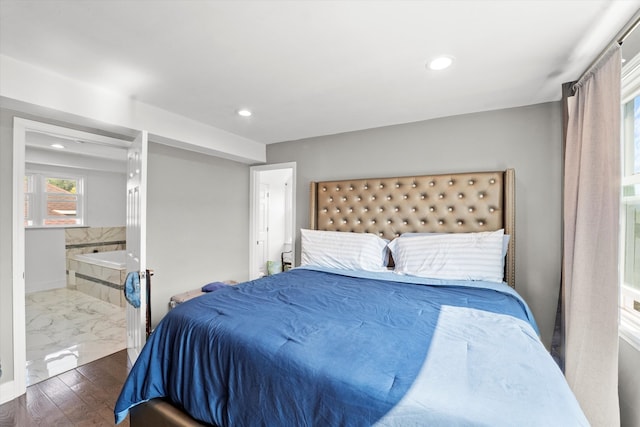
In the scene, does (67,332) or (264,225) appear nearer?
(67,332)

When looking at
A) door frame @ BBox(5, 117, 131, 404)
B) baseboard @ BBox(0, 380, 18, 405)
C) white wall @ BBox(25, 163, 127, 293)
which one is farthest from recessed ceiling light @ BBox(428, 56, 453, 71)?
white wall @ BBox(25, 163, 127, 293)

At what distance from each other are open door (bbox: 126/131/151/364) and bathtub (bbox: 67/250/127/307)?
5.37 feet

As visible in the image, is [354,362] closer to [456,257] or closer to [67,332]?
[456,257]

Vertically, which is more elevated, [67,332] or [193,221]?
[193,221]

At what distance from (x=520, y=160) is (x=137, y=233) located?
10.9ft

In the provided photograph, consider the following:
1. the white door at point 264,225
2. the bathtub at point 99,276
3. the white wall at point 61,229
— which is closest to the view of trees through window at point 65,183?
the white wall at point 61,229

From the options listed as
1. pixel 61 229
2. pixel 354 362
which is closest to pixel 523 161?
pixel 354 362

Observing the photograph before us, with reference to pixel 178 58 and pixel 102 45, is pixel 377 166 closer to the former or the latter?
pixel 178 58

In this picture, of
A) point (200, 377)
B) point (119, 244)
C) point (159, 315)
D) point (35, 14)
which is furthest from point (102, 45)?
point (119, 244)

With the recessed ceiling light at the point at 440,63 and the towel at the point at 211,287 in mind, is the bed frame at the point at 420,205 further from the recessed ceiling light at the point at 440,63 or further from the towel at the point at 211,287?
the towel at the point at 211,287

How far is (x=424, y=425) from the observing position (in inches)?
29.6

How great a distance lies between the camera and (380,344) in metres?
1.10

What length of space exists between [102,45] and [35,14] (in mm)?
278

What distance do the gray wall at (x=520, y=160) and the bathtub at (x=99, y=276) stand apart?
3.86 meters
